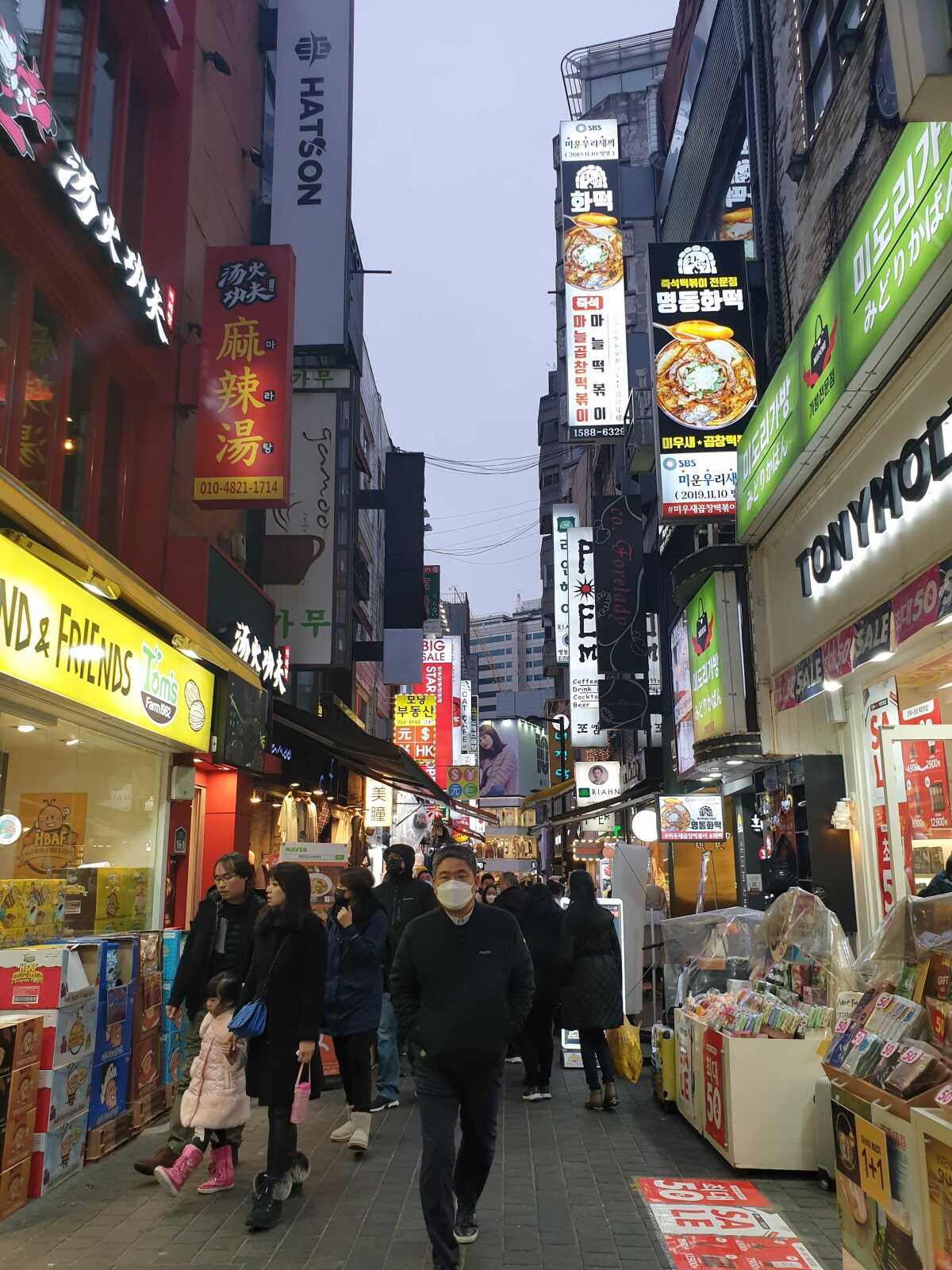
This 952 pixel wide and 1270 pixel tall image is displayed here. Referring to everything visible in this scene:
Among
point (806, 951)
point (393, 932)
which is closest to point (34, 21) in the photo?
point (393, 932)

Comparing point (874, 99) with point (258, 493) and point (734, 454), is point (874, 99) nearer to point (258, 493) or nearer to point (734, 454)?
point (734, 454)

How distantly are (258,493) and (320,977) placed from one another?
7225 mm

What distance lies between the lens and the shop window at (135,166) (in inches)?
488

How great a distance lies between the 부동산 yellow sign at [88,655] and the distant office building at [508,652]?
134 m

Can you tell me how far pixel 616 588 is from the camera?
800 inches

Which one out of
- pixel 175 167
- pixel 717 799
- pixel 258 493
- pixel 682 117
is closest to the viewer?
pixel 258 493

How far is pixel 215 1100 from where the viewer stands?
19.2 ft

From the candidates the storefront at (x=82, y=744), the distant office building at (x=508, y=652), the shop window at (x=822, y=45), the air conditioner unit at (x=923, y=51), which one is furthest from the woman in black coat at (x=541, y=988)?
the distant office building at (x=508, y=652)

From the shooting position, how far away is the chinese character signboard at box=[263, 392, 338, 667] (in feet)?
53.7

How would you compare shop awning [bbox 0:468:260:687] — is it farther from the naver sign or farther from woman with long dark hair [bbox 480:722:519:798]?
woman with long dark hair [bbox 480:722:519:798]

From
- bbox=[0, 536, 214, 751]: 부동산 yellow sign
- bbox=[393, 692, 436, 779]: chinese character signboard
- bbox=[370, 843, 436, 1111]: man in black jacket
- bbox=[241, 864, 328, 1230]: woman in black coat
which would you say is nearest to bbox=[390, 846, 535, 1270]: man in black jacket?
bbox=[241, 864, 328, 1230]: woman in black coat

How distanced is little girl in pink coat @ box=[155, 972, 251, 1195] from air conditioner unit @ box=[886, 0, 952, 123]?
18.4ft

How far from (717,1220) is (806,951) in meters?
2.05

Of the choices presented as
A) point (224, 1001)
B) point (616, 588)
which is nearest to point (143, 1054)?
point (224, 1001)
